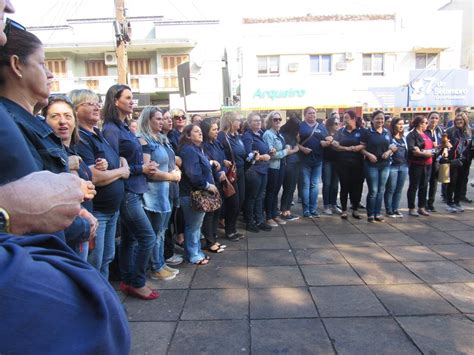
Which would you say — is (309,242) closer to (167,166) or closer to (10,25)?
(167,166)

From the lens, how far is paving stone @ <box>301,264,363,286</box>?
379cm

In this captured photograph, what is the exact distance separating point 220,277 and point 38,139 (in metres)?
2.91

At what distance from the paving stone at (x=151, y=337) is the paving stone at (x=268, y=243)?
7.19ft

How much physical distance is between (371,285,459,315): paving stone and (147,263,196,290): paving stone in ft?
6.44

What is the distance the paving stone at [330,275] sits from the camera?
3785 mm

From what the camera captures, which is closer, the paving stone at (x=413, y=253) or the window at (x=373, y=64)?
the paving stone at (x=413, y=253)

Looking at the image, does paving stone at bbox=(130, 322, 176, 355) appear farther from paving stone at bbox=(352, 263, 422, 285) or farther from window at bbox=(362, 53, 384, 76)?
window at bbox=(362, 53, 384, 76)

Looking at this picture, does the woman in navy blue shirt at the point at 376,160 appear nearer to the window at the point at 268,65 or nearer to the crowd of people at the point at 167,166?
the crowd of people at the point at 167,166

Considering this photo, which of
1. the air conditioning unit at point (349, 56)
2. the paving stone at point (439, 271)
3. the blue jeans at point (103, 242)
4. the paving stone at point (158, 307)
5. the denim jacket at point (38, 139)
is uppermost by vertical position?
the air conditioning unit at point (349, 56)

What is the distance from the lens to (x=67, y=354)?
718 mm

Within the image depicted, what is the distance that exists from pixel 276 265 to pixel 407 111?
21.4 metres

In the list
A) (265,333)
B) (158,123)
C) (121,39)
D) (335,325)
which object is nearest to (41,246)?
(265,333)

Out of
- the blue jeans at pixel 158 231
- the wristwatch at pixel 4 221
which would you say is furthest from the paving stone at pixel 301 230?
the wristwatch at pixel 4 221

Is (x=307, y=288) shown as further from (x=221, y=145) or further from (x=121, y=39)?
(x=121, y=39)
